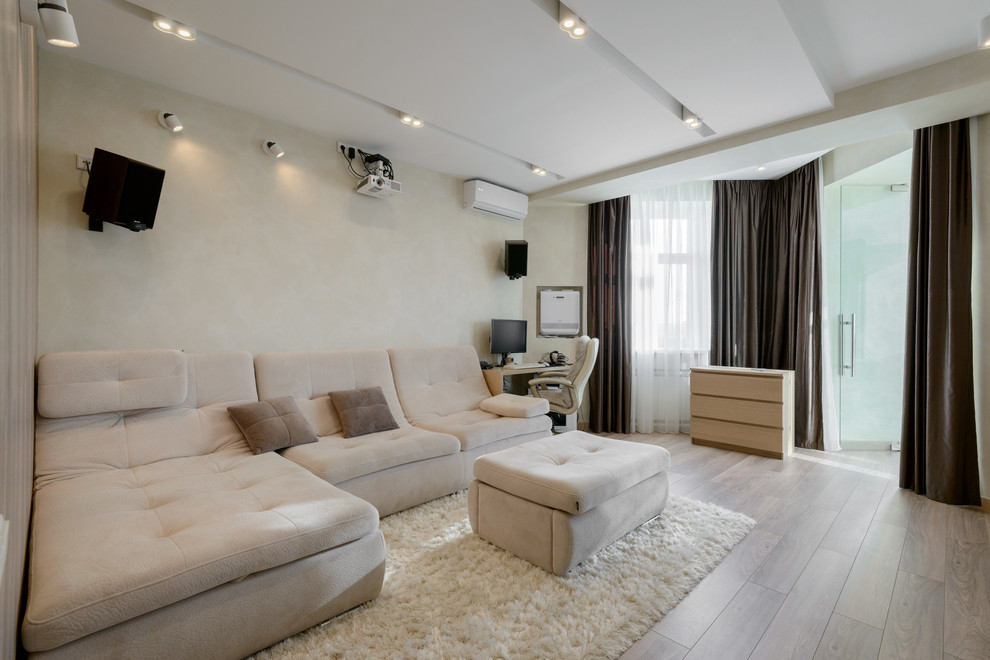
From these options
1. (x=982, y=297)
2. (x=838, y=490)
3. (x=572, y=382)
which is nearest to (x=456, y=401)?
(x=572, y=382)

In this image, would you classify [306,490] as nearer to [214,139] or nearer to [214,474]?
[214,474]

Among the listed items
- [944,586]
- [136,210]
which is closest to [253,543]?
[136,210]

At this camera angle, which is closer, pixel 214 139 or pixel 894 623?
pixel 894 623

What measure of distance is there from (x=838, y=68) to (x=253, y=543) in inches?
145

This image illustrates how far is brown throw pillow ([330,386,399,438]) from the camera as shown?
299 cm

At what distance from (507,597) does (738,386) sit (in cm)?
320

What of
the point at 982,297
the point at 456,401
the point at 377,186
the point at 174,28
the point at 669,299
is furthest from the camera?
the point at 669,299

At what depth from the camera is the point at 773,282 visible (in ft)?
15.2

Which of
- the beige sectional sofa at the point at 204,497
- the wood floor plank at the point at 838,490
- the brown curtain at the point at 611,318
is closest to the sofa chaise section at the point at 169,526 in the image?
the beige sectional sofa at the point at 204,497

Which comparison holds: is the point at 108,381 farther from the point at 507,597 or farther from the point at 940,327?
the point at 940,327

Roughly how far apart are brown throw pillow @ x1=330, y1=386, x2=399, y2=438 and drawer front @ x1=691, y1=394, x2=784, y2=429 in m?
2.95

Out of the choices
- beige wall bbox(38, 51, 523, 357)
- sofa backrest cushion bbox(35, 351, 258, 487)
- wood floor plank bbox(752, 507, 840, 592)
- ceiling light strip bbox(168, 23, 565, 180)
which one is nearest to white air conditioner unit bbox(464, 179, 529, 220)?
beige wall bbox(38, 51, 523, 357)

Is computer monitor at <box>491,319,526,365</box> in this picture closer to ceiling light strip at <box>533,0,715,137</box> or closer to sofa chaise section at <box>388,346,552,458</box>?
sofa chaise section at <box>388,346,552,458</box>

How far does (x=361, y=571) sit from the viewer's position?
184 centimetres
